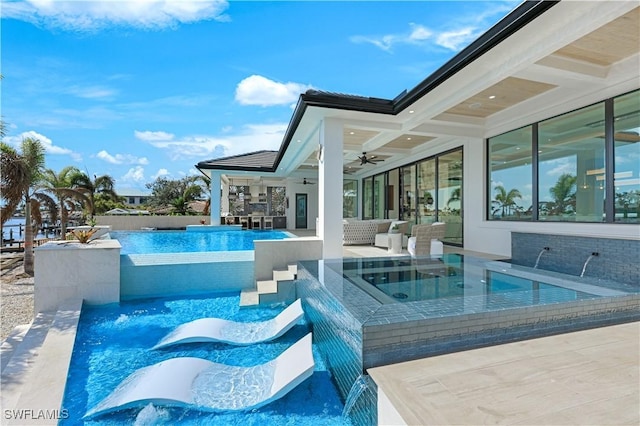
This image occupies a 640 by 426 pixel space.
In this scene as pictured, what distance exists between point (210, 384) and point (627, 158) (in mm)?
7159

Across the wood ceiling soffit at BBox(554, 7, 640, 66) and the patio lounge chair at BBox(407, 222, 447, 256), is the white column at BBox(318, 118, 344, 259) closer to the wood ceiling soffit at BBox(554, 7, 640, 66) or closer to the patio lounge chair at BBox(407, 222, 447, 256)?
the patio lounge chair at BBox(407, 222, 447, 256)

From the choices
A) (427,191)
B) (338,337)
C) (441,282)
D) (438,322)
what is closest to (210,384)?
(338,337)

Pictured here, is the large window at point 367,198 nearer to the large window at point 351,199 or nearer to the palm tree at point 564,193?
the large window at point 351,199

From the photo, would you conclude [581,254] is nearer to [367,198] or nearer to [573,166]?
[573,166]

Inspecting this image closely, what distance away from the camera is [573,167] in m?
5.95

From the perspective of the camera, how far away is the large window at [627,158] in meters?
4.96

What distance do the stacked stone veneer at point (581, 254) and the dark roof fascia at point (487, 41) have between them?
377 centimetres

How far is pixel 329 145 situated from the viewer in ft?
22.0

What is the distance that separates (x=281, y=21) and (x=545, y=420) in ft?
25.7

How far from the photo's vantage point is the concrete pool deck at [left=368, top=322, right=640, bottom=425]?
1.72 m

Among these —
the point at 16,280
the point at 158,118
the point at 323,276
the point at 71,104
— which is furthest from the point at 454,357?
the point at 158,118

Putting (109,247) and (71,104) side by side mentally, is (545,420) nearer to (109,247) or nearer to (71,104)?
(109,247)

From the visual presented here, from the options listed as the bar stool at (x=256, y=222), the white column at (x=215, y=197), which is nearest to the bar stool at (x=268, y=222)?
the bar stool at (x=256, y=222)

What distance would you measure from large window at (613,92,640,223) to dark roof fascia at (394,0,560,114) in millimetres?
→ 3170
